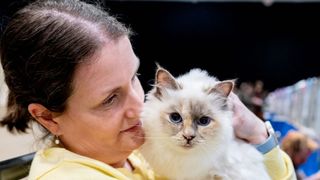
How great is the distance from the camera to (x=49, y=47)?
986mm

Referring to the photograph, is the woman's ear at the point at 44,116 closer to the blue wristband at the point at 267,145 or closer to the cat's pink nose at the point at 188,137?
the cat's pink nose at the point at 188,137

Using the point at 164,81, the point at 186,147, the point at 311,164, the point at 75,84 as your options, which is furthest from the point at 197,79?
the point at 311,164

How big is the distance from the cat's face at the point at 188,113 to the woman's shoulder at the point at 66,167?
0.15 meters

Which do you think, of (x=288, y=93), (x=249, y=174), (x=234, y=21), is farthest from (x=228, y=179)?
(x=234, y=21)

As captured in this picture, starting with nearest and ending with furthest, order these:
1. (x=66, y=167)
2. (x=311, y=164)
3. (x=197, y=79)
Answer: (x=66, y=167), (x=197, y=79), (x=311, y=164)

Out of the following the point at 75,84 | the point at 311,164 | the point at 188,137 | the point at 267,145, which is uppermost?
the point at 75,84

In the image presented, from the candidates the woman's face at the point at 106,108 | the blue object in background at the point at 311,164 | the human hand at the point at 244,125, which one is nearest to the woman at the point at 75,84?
the woman's face at the point at 106,108

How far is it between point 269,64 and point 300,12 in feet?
5.14

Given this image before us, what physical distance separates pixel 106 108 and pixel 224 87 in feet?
0.94

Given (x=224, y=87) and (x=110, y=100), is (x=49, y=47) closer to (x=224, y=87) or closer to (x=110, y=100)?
(x=110, y=100)

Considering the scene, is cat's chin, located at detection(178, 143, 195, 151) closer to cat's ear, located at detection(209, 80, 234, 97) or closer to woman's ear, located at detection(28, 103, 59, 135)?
cat's ear, located at detection(209, 80, 234, 97)

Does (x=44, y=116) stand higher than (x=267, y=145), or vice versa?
(x=44, y=116)

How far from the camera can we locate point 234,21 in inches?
422

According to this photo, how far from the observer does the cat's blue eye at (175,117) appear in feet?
3.55
